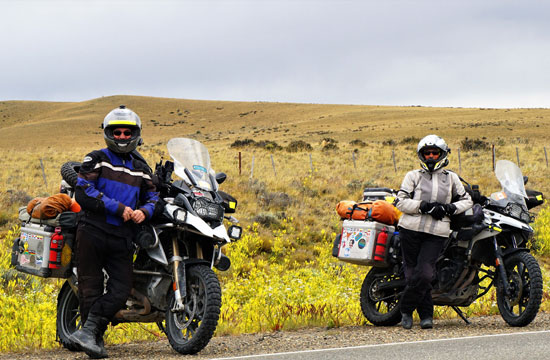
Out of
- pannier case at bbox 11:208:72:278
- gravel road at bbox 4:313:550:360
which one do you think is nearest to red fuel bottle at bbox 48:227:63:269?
pannier case at bbox 11:208:72:278

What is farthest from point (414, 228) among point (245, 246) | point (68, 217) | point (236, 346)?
point (245, 246)

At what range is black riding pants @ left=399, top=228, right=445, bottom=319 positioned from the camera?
26.0 ft

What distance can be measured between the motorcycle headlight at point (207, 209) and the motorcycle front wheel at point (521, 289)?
3.32 meters

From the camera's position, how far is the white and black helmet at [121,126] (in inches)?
258

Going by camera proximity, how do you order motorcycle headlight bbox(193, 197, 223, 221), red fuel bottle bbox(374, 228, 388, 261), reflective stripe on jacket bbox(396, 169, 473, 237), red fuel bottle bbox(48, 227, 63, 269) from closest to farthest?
1. motorcycle headlight bbox(193, 197, 223, 221)
2. red fuel bottle bbox(48, 227, 63, 269)
3. reflective stripe on jacket bbox(396, 169, 473, 237)
4. red fuel bottle bbox(374, 228, 388, 261)

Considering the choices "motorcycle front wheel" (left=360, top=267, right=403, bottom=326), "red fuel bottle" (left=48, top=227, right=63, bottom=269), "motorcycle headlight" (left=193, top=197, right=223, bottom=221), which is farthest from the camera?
"motorcycle front wheel" (left=360, top=267, right=403, bottom=326)

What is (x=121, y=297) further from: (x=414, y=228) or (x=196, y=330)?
(x=414, y=228)

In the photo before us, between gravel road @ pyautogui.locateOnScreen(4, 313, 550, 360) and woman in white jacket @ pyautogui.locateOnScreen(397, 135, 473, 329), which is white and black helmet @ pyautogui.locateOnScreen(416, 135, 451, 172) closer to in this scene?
woman in white jacket @ pyautogui.locateOnScreen(397, 135, 473, 329)

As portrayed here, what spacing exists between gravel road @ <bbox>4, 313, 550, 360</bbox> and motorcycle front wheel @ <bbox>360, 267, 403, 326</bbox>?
0.58 ft

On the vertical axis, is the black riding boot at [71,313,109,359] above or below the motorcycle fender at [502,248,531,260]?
below

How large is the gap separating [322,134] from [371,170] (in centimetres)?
4211

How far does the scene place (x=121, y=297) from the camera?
6.38m

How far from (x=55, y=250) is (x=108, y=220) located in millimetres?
678

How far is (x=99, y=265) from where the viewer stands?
650 centimetres
